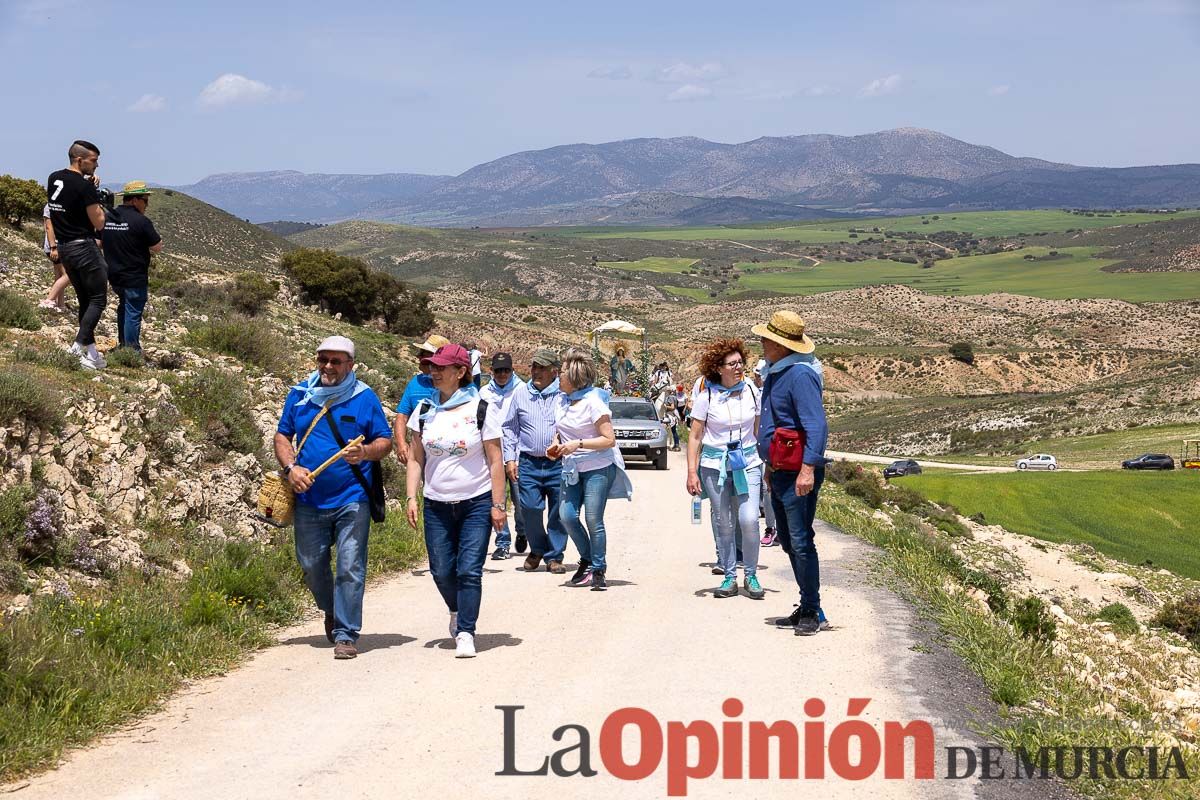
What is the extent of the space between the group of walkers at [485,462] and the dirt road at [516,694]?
417 millimetres

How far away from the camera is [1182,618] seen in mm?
24156

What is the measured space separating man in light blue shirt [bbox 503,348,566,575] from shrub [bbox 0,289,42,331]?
21.8 ft

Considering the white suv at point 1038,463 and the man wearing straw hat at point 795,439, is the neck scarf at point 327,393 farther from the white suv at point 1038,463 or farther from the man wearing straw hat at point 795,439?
the white suv at point 1038,463

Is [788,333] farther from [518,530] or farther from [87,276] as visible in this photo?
[87,276]

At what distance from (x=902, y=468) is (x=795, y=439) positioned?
48013mm

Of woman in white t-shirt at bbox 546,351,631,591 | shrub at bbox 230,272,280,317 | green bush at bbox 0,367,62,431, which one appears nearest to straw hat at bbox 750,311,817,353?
woman in white t-shirt at bbox 546,351,631,591

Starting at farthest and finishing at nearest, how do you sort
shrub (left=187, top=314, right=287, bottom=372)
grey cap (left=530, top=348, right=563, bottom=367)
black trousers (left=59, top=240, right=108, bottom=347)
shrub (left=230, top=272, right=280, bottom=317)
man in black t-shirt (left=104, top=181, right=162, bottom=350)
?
shrub (left=230, top=272, right=280, bottom=317) → shrub (left=187, top=314, right=287, bottom=372) → man in black t-shirt (left=104, top=181, right=162, bottom=350) → black trousers (left=59, top=240, right=108, bottom=347) → grey cap (left=530, top=348, right=563, bottom=367)

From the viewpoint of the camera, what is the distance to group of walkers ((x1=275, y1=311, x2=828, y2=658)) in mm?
8039

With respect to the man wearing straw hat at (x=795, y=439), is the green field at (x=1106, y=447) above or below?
below

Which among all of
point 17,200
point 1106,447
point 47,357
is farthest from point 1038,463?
point 47,357

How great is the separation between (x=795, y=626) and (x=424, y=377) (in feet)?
12.3

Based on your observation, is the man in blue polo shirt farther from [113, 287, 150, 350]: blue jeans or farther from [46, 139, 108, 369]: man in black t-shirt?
[113, 287, 150, 350]: blue jeans

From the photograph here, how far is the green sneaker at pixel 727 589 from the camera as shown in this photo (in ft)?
34.7

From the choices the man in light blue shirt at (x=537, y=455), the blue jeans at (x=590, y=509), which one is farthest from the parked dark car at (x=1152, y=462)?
the blue jeans at (x=590, y=509)
